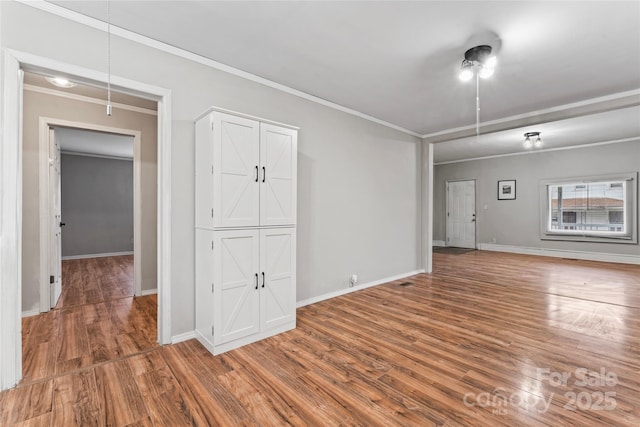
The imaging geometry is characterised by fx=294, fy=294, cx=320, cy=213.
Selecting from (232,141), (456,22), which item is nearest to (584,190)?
(456,22)

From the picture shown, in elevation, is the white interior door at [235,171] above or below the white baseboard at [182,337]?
above

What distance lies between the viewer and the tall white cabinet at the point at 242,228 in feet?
8.25

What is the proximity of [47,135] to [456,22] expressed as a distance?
14.7 feet

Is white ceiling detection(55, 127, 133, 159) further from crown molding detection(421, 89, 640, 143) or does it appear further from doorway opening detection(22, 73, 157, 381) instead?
crown molding detection(421, 89, 640, 143)

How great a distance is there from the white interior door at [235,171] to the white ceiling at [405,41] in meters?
0.74

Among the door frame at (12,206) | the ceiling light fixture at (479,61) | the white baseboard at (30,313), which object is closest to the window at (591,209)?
the ceiling light fixture at (479,61)

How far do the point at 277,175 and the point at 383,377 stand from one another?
196 cm

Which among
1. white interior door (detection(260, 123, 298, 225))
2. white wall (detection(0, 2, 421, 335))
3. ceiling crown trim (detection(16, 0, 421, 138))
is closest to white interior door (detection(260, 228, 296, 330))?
white interior door (detection(260, 123, 298, 225))

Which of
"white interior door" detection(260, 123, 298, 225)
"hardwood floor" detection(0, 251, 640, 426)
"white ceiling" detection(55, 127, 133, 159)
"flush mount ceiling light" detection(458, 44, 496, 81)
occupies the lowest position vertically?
"hardwood floor" detection(0, 251, 640, 426)

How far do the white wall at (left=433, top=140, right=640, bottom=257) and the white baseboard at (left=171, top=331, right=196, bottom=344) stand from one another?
8464mm

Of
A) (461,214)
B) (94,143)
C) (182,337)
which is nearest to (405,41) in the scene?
(182,337)

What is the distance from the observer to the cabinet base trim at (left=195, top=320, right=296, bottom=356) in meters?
2.50

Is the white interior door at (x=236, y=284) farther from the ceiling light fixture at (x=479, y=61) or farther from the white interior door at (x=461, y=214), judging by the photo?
the white interior door at (x=461, y=214)

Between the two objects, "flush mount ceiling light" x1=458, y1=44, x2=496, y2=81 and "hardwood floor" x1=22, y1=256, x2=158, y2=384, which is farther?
"flush mount ceiling light" x1=458, y1=44, x2=496, y2=81
